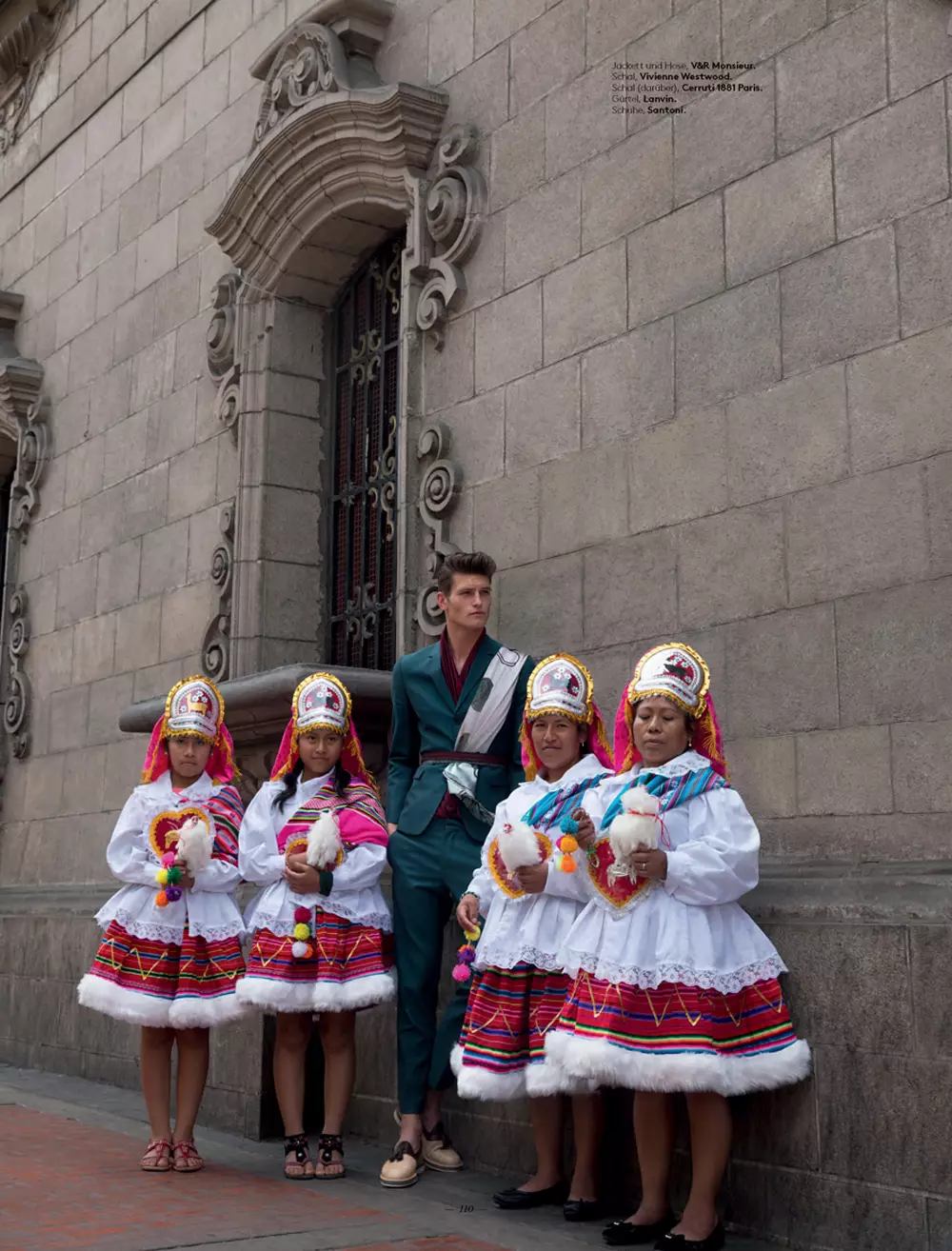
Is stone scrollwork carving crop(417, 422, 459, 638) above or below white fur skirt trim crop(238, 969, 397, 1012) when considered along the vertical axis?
above

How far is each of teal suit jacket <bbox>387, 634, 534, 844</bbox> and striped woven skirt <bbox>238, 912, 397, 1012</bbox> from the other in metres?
0.50

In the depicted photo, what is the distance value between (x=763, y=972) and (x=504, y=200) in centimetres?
440

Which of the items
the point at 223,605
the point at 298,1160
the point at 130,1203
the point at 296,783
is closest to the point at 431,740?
the point at 296,783

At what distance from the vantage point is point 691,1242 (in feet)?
15.3

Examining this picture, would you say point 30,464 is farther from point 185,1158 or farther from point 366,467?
point 185,1158

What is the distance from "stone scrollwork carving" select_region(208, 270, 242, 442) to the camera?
31.7ft

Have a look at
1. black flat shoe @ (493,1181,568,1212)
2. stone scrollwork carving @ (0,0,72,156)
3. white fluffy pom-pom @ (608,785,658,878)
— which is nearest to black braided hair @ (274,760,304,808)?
black flat shoe @ (493,1181,568,1212)

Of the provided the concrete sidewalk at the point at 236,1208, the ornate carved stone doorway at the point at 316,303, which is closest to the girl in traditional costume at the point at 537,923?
→ the concrete sidewalk at the point at 236,1208

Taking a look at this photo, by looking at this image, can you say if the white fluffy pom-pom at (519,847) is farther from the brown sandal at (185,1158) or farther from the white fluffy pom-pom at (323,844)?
the brown sandal at (185,1158)

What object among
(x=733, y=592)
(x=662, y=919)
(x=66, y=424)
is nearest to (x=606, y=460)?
(x=733, y=592)

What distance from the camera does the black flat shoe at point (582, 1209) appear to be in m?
5.25

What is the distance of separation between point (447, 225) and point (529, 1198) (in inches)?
193

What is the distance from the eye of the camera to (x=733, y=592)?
19.7 feet

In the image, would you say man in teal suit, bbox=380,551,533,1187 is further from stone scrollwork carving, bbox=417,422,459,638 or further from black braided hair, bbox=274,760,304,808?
stone scrollwork carving, bbox=417,422,459,638
